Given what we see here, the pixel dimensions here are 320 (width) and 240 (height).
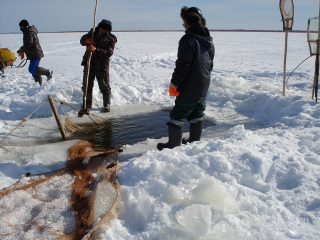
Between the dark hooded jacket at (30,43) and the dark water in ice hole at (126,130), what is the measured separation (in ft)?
10.7

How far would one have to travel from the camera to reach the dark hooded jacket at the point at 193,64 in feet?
8.08

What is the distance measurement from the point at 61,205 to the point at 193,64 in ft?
6.32

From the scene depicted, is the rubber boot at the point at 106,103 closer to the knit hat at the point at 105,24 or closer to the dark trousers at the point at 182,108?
the knit hat at the point at 105,24

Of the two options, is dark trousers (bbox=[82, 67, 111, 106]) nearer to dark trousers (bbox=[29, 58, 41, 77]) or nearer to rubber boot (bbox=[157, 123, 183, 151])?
Answer: rubber boot (bbox=[157, 123, 183, 151])

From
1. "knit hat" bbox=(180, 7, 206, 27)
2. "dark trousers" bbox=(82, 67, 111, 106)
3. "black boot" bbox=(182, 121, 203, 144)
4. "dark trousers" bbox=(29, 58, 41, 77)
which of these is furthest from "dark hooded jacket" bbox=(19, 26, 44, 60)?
"black boot" bbox=(182, 121, 203, 144)

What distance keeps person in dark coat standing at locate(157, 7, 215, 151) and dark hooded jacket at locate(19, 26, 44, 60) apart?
194 inches

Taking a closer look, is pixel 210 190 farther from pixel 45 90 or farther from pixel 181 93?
pixel 45 90

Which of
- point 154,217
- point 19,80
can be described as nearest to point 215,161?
point 154,217

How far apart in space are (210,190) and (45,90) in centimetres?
482

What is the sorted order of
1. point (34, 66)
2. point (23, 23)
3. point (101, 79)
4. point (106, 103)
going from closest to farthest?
1. point (101, 79)
2. point (106, 103)
3. point (23, 23)
4. point (34, 66)

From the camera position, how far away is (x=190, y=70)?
260 cm

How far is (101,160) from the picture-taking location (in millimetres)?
2676

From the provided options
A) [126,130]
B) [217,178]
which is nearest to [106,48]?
[126,130]

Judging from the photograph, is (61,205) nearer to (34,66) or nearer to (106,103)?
(106,103)
